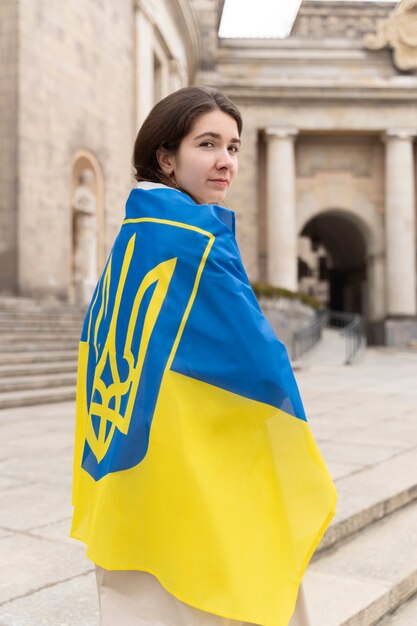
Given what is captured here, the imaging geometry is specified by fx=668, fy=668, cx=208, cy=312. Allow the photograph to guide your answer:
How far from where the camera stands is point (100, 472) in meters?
1.45

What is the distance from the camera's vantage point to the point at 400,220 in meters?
26.2

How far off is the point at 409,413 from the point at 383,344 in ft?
61.9

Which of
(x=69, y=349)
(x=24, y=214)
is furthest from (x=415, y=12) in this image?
(x=69, y=349)

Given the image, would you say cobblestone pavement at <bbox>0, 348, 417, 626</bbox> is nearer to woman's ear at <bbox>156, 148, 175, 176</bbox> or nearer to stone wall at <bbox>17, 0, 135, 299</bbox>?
woman's ear at <bbox>156, 148, 175, 176</bbox>

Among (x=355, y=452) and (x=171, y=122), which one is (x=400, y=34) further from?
(x=171, y=122)

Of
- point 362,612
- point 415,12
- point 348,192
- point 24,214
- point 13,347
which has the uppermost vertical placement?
point 415,12

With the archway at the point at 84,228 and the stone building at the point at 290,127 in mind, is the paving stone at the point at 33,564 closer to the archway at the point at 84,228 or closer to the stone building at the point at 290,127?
the archway at the point at 84,228

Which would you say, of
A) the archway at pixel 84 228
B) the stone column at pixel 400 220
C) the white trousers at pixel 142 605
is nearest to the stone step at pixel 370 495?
the white trousers at pixel 142 605

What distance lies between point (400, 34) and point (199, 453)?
2839 centimetres

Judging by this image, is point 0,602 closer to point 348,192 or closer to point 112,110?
point 112,110

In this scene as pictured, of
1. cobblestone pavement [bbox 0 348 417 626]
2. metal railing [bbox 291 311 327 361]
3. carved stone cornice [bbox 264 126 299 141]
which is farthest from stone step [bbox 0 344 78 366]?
carved stone cornice [bbox 264 126 299 141]

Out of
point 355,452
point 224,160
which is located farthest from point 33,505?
point 224,160

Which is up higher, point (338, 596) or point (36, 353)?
point (36, 353)

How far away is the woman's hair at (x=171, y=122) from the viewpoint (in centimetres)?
149
